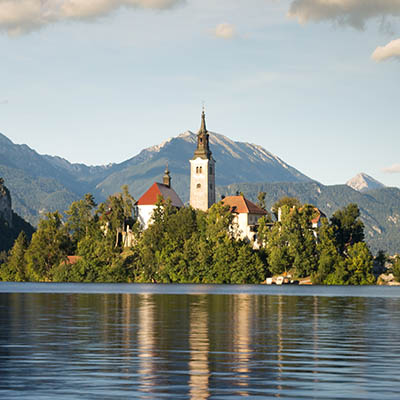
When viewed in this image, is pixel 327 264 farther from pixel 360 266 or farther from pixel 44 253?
pixel 44 253

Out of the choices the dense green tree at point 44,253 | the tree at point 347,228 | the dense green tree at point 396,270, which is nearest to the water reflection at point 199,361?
the dense green tree at point 396,270

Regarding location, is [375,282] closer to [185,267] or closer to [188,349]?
[185,267]

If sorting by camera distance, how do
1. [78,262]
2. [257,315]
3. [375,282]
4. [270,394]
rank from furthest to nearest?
[78,262], [375,282], [257,315], [270,394]

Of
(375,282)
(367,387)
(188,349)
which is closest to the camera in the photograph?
(367,387)

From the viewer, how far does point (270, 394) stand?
21.6 meters

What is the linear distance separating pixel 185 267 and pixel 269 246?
18839mm

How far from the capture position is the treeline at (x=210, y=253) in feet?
568

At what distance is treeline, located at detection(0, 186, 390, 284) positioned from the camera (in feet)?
568

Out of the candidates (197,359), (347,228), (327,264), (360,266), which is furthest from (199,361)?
(347,228)

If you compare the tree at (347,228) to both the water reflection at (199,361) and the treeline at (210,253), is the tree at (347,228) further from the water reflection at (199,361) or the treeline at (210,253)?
the water reflection at (199,361)

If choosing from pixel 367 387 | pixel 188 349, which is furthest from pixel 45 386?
pixel 188 349

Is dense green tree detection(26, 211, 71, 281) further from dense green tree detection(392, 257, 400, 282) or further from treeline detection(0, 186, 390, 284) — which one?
dense green tree detection(392, 257, 400, 282)

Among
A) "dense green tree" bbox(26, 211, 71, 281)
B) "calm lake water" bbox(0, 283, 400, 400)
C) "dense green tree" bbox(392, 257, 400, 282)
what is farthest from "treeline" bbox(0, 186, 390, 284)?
"calm lake water" bbox(0, 283, 400, 400)

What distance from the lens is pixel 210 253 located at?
18225 centimetres
